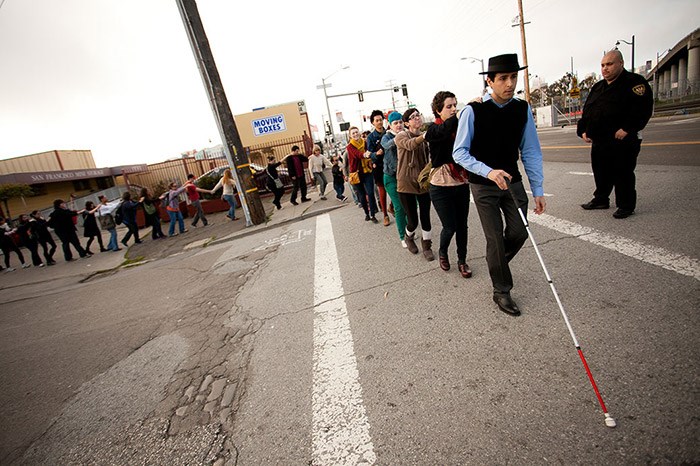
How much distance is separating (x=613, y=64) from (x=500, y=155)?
10.3 feet

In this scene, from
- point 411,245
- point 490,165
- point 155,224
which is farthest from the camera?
point 155,224

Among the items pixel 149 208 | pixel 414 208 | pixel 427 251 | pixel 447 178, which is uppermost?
pixel 149 208

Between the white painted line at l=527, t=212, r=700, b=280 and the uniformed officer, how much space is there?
0.69 metres

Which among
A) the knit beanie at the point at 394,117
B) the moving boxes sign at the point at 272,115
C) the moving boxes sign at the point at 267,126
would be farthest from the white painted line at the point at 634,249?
the moving boxes sign at the point at 272,115

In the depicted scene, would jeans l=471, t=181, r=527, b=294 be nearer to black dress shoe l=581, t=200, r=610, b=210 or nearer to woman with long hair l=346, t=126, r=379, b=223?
black dress shoe l=581, t=200, r=610, b=210

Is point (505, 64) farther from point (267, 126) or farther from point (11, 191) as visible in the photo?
point (11, 191)

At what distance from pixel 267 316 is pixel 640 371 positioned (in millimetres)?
3384

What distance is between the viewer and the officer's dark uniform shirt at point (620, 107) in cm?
432

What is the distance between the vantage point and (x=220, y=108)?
8.80m

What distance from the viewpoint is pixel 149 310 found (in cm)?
500

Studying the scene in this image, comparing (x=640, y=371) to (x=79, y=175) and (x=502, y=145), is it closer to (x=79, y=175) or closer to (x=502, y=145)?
(x=502, y=145)

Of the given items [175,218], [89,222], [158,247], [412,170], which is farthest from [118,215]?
[412,170]

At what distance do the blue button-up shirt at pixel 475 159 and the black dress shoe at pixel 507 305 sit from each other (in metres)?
0.97

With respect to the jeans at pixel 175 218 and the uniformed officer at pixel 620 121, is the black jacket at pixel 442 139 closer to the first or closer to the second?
the uniformed officer at pixel 620 121
